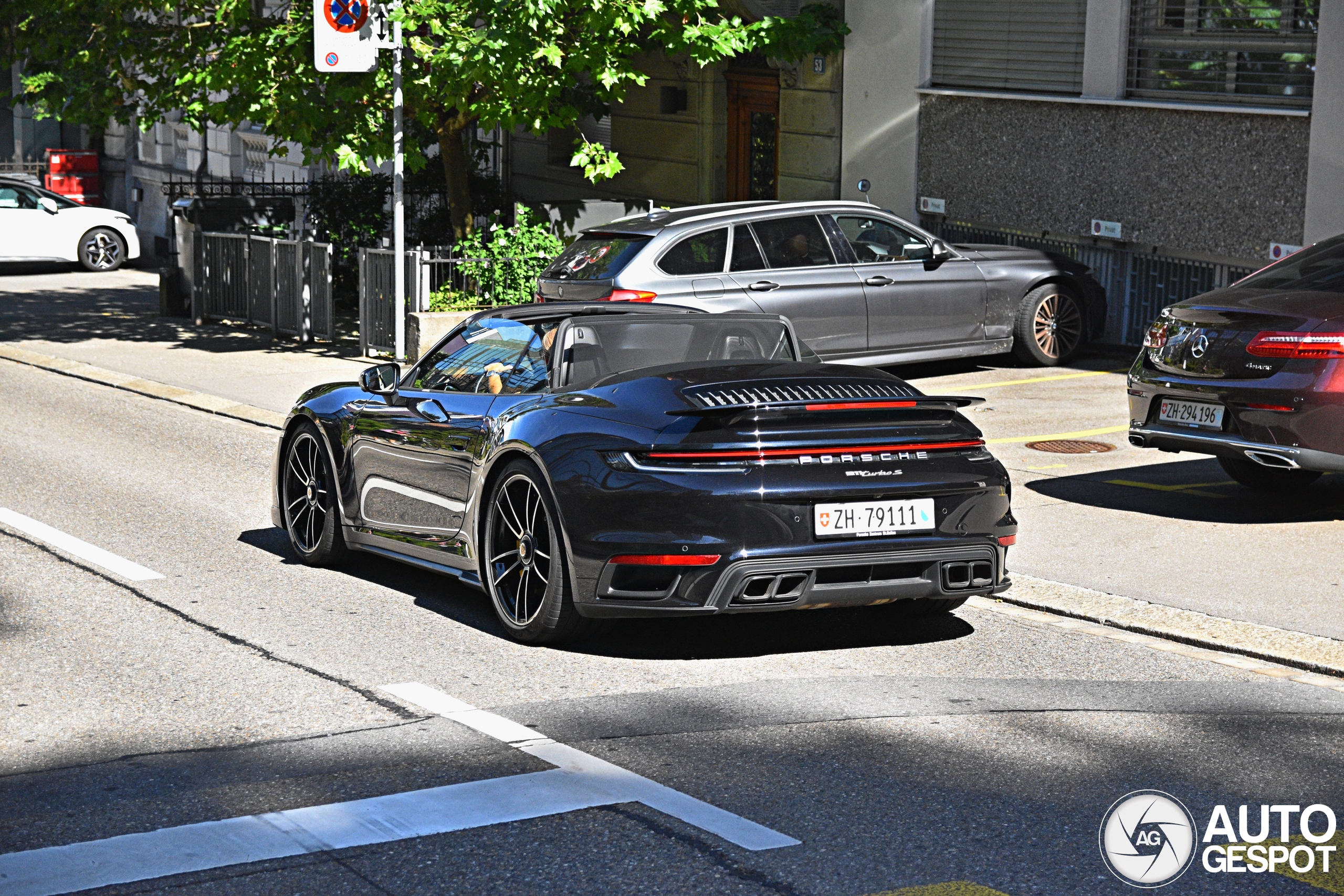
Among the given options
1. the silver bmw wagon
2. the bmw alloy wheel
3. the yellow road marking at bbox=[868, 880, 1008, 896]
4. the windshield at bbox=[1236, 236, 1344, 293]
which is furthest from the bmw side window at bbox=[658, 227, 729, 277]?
the yellow road marking at bbox=[868, 880, 1008, 896]

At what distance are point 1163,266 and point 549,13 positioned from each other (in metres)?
6.19

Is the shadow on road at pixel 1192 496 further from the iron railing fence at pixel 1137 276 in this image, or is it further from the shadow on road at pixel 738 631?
the iron railing fence at pixel 1137 276

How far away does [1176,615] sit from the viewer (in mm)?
7613

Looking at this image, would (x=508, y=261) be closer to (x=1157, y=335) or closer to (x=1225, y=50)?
(x=1225, y=50)

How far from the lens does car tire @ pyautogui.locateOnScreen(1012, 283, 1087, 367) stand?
15570 mm

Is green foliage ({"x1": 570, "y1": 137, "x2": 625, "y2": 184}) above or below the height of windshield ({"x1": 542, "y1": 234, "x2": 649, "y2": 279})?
above

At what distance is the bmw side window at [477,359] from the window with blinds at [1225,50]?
933 cm

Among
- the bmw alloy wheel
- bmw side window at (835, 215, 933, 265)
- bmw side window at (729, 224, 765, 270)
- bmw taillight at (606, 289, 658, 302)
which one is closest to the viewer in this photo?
bmw taillight at (606, 289, 658, 302)

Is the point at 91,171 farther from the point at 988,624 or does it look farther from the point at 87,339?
the point at 988,624

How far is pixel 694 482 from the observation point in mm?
6504

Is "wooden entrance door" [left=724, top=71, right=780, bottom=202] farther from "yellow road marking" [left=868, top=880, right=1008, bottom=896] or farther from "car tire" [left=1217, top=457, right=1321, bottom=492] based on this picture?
"yellow road marking" [left=868, top=880, right=1008, bottom=896]

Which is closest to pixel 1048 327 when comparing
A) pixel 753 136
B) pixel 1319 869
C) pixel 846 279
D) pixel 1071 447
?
pixel 846 279

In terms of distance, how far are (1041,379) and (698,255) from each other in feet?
10.8

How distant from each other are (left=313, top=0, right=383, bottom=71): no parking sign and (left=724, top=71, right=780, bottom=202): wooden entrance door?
659 centimetres
